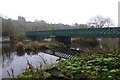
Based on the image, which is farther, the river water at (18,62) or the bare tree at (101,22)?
the bare tree at (101,22)

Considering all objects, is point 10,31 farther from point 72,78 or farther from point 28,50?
point 72,78

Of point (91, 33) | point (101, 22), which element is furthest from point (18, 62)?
point (101, 22)

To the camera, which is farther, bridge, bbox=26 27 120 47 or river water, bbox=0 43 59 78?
bridge, bbox=26 27 120 47

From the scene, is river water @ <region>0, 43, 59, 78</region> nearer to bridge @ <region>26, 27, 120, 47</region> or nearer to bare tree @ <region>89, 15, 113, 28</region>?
bridge @ <region>26, 27, 120, 47</region>

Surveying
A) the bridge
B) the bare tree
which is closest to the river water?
the bridge

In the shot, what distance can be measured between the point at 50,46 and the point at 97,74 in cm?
3154

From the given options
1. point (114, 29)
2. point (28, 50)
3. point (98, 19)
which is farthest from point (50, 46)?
point (98, 19)

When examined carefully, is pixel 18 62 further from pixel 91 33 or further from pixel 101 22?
pixel 101 22

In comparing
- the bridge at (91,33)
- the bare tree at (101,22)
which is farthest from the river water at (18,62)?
the bare tree at (101,22)

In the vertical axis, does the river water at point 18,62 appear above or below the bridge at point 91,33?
below

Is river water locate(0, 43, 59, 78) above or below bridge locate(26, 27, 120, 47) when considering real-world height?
below

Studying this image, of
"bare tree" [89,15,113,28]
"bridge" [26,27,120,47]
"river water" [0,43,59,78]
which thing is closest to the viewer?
"river water" [0,43,59,78]

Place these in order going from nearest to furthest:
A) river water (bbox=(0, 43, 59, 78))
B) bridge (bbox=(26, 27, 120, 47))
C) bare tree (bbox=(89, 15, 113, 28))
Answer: river water (bbox=(0, 43, 59, 78))
bridge (bbox=(26, 27, 120, 47))
bare tree (bbox=(89, 15, 113, 28))

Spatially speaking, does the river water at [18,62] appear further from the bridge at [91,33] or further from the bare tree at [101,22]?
the bare tree at [101,22]
